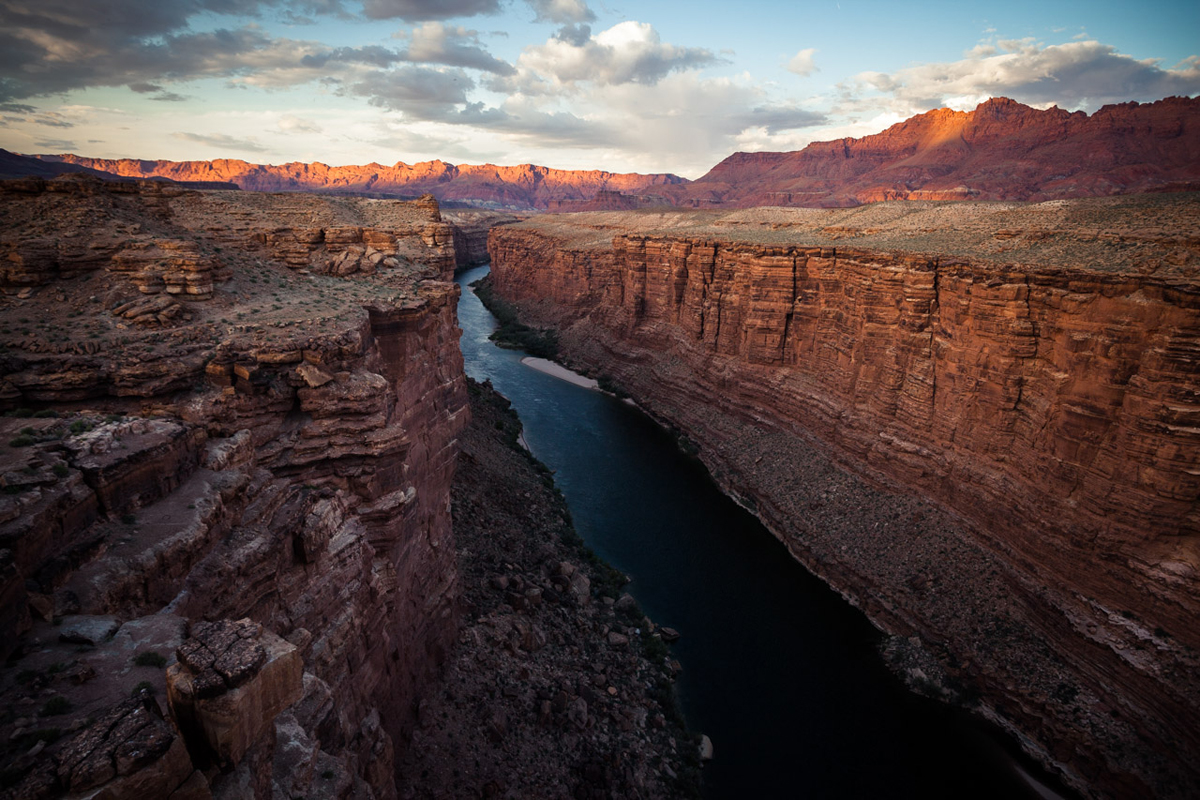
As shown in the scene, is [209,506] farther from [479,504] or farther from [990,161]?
[990,161]

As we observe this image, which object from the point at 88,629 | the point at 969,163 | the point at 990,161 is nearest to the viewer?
the point at 88,629

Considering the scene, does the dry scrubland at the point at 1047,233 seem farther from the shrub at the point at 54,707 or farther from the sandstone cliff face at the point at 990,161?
the shrub at the point at 54,707

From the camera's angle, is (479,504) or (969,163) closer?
(479,504)

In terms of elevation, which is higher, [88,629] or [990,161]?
[990,161]

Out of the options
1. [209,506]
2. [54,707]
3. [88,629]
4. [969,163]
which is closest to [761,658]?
[209,506]

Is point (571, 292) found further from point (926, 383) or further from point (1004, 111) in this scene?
point (1004, 111)

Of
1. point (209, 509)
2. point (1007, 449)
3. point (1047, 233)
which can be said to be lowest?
point (1007, 449)

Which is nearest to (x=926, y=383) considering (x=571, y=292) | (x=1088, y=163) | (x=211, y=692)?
(x=211, y=692)
